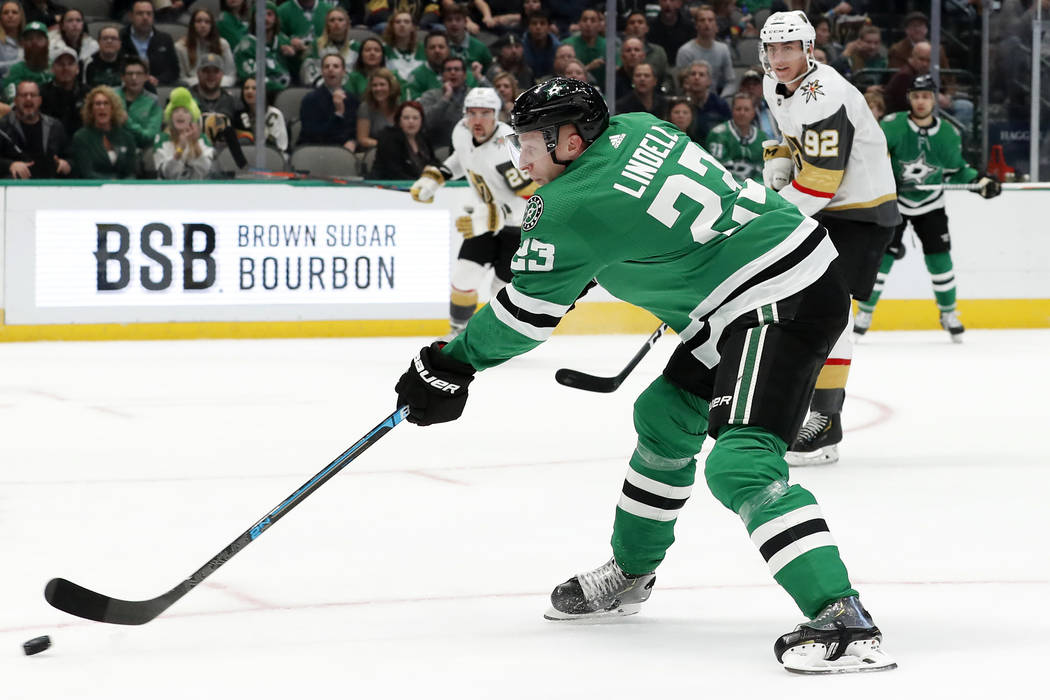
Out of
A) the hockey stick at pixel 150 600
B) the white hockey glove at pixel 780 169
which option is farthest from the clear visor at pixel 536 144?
the white hockey glove at pixel 780 169

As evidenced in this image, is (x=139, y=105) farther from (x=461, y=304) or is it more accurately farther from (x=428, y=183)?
(x=461, y=304)

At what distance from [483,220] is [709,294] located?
15.1ft

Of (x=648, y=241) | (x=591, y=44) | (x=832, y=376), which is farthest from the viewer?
(x=591, y=44)

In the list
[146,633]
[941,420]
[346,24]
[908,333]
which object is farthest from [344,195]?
[146,633]

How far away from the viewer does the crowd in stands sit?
25.0ft

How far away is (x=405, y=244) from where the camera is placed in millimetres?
7953

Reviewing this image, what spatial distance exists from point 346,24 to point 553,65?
123 cm

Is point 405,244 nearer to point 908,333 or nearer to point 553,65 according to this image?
point 553,65

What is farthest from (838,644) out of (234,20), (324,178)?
(234,20)

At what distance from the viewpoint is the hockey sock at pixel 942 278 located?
7.53 metres

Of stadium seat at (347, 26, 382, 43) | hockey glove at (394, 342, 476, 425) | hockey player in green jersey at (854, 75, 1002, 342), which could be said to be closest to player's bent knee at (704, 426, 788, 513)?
hockey glove at (394, 342, 476, 425)

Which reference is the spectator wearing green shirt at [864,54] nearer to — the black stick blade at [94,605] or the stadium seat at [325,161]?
the stadium seat at [325,161]

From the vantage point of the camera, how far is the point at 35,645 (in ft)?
7.39

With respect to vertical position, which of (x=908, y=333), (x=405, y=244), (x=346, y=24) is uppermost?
(x=346, y=24)
